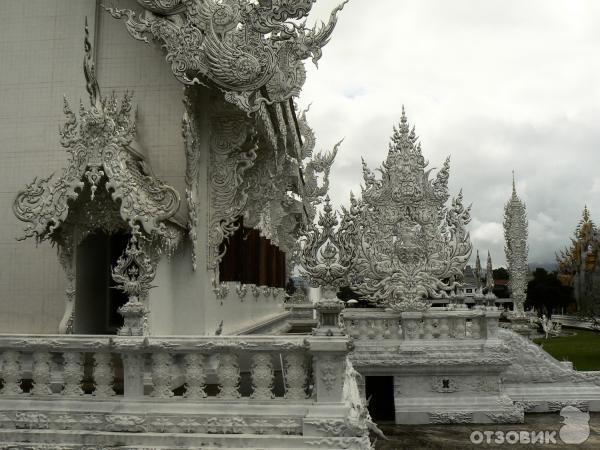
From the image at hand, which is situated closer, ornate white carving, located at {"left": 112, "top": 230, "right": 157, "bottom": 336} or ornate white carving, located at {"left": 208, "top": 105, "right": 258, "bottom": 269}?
ornate white carving, located at {"left": 112, "top": 230, "right": 157, "bottom": 336}

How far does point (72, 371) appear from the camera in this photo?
4727 millimetres

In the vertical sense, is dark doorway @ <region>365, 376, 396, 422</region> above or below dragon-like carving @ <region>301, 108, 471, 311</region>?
below

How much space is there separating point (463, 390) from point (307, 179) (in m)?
8.55

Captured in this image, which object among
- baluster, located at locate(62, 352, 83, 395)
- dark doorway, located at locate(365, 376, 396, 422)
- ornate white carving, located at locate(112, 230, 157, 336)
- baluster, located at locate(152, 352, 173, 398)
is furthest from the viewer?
dark doorway, located at locate(365, 376, 396, 422)

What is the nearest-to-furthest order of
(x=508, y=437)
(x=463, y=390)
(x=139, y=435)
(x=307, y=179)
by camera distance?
(x=139, y=435) < (x=508, y=437) < (x=463, y=390) < (x=307, y=179)

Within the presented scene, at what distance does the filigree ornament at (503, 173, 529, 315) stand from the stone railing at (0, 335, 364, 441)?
9333 mm

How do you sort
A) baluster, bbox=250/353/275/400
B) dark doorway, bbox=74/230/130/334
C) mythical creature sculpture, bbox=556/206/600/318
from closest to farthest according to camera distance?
baluster, bbox=250/353/275/400
dark doorway, bbox=74/230/130/334
mythical creature sculpture, bbox=556/206/600/318

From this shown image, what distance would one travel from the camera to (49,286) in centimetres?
758

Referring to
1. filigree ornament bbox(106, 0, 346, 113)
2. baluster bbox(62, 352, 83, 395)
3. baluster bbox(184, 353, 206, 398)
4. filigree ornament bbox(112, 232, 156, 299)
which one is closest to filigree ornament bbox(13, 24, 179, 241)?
filigree ornament bbox(112, 232, 156, 299)

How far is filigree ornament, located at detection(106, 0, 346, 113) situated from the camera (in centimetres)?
635

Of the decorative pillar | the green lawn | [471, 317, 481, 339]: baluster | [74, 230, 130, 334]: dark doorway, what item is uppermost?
[74, 230, 130, 334]: dark doorway

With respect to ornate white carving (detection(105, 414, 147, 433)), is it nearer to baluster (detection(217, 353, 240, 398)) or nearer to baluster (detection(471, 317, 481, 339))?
baluster (detection(217, 353, 240, 398))

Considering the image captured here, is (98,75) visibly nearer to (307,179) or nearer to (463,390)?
(463,390)

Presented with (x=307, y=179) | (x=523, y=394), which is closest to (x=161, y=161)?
(x=523, y=394)
